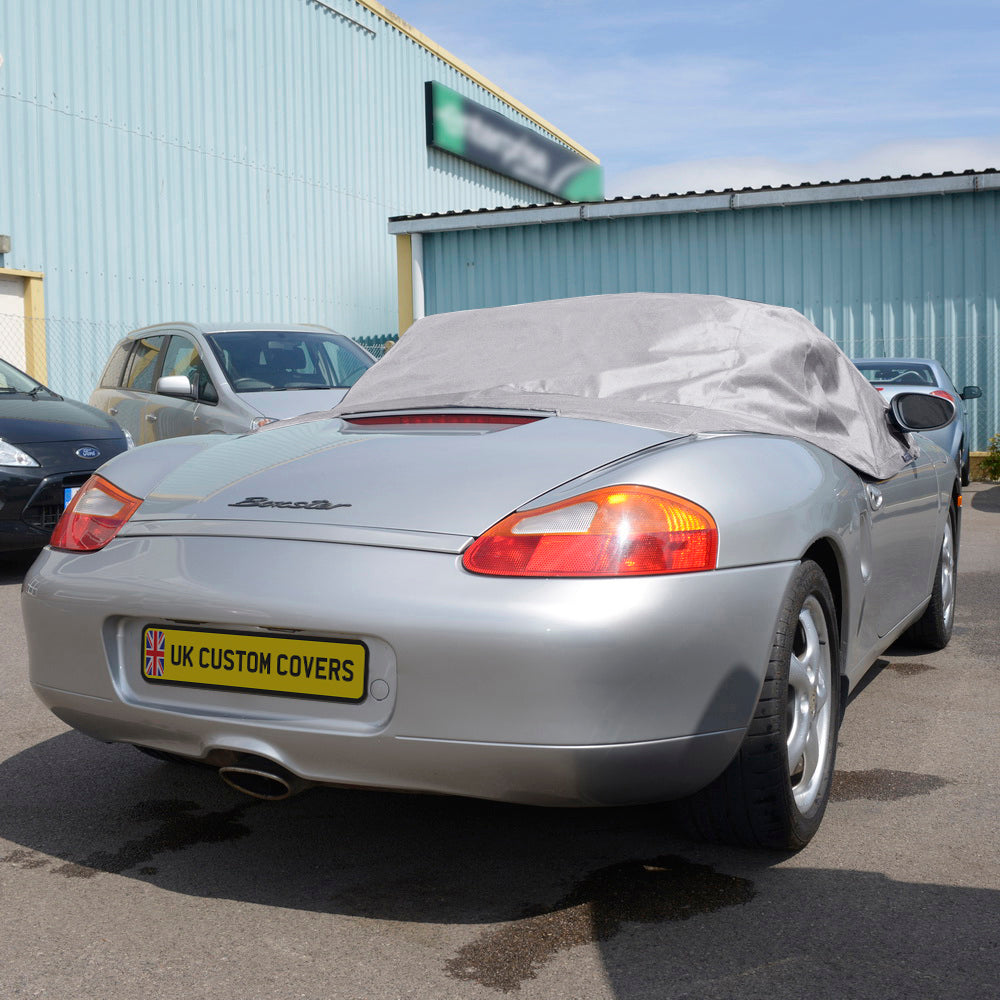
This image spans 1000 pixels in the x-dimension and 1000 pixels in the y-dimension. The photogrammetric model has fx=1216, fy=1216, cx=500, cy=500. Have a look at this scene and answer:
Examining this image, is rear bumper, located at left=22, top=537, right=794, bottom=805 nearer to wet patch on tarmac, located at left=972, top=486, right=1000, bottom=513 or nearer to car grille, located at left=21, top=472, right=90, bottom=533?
car grille, located at left=21, top=472, right=90, bottom=533

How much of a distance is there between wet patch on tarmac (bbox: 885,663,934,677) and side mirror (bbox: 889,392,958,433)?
1178 millimetres

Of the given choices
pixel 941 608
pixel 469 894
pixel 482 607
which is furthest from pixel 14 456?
pixel 482 607

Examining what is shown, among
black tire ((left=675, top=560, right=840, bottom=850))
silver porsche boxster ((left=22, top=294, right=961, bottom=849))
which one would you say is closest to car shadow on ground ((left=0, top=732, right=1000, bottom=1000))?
black tire ((left=675, top=560, right=840, bottom=850))

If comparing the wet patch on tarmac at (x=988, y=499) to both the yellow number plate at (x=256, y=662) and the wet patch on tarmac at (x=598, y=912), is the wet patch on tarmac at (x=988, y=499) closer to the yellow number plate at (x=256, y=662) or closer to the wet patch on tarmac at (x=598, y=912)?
the wet patch on tarmac at (x=598, y=912)

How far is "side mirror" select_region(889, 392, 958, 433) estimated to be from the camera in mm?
4000

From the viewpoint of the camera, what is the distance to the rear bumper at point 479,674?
7.57ft

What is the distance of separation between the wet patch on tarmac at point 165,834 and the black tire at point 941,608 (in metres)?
3.00

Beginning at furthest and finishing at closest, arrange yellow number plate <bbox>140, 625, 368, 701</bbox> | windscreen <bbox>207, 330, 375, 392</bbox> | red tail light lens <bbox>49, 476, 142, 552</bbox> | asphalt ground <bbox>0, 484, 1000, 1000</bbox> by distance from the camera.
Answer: windscreen <bbox>207, 330, 375, 392</bbox>, red tail light lens <bbox>49, 476, 142, 552</bbox>, yellow number plate <bbox>140, 625, 368, 701</bbox>, asphalt ground <bbox>0, 484, 1000, 1000</bbox>

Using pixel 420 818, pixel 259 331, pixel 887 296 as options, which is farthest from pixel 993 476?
pixel 420 818

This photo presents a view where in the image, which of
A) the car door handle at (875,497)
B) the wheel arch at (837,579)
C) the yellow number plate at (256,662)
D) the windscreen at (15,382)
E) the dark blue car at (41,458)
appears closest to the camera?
the yellow number plate at (256,662)

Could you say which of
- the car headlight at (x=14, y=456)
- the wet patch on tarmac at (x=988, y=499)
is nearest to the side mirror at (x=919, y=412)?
the car headlight at (x=14, y=456)

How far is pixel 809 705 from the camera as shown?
2975 mm

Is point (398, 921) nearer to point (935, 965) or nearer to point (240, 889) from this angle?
point (240, 889)

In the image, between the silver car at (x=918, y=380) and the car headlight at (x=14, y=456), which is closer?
the car headlight at (x=14, y=456)
